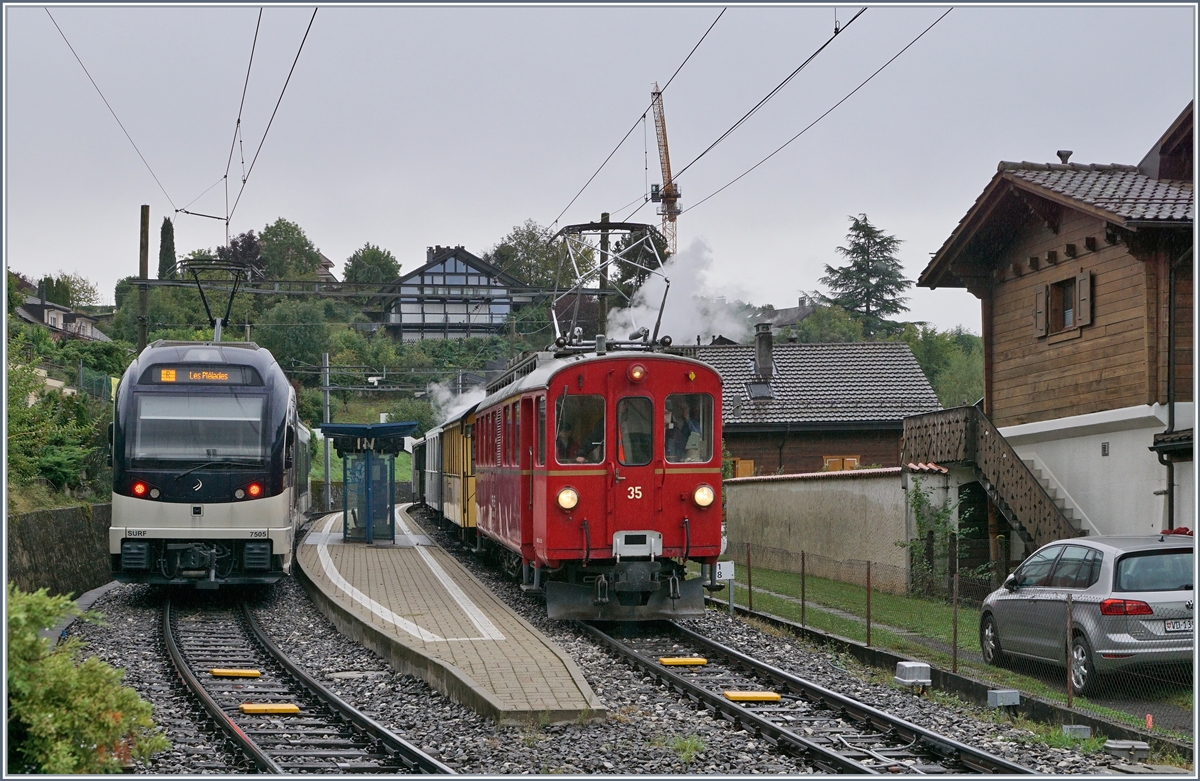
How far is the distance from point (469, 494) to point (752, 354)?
666 inches

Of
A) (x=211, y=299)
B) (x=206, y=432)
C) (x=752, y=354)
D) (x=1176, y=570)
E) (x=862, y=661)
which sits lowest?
(x=862, y=661)

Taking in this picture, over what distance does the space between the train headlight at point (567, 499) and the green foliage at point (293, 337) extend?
45.1 metres

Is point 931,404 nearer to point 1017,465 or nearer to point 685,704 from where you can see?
point 1017,465

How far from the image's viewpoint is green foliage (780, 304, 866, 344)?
68.7 m

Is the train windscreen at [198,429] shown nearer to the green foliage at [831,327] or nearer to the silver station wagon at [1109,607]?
the silver station wagon at [1109,607]

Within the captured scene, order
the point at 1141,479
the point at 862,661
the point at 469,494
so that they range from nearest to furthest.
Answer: the point at 862,661
the point at 1141,479
the point at 469,494

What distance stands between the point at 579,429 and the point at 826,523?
11.4 meters

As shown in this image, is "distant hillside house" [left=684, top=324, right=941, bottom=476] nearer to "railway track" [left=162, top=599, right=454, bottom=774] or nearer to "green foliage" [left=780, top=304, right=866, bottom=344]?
"railway track" [left=162, top=599, right=454, bottom=774]

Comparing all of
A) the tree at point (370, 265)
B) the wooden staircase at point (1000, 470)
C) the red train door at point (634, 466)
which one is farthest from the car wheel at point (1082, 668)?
the tree at point (370, 265)

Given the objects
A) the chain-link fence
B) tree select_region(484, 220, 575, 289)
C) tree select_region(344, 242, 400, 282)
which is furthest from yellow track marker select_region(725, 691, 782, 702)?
tree select_region(344, 242, 400, 282)

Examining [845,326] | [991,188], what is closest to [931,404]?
[991,188]

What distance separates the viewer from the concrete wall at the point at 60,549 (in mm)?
15805

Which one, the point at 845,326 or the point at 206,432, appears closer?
the point at 206,432

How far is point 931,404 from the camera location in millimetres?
36844
